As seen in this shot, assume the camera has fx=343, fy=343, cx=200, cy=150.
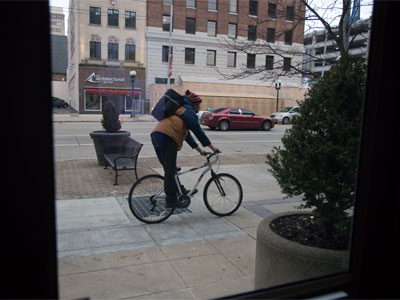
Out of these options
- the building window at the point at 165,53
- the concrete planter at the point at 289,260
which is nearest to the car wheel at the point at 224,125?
the building window at the point at 165,53

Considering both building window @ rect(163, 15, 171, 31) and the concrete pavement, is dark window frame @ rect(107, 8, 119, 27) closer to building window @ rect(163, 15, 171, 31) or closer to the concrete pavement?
building window @ rect(163, 15, 171, 31)

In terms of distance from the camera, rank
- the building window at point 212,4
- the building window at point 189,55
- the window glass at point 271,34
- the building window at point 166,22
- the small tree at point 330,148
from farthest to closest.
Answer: the building window at point 189,55 → the building window at point 166,22 → the building window at point 212,4 → the window glass at point 271,34 → the small tree at point 330,148

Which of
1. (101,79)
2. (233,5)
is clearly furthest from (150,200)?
(101,79)

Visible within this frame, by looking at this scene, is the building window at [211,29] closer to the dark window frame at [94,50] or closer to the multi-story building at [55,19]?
the dark window frame at [94,50]

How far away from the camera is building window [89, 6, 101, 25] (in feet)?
66.9

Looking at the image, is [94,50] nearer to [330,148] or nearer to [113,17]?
[113,17]

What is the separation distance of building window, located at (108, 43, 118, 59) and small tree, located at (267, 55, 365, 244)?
27736mm

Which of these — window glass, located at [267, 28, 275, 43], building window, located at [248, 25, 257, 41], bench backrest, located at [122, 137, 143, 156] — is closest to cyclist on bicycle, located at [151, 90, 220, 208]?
bench backrest, located at [122, 137, 143, 156]

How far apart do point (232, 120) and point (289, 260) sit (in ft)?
60.8

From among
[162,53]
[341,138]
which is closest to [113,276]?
[341,138]

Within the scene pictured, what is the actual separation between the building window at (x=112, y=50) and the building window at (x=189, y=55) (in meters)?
5.96

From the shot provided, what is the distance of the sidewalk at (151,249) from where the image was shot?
314 cm

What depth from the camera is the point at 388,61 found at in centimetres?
192

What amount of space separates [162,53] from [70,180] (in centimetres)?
2401
